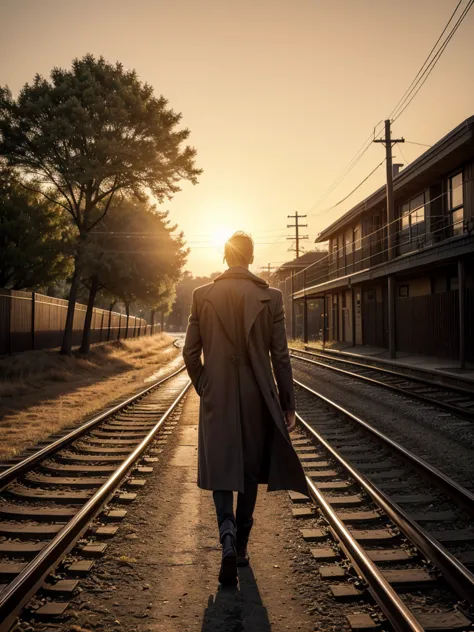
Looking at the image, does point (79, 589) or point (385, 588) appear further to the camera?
Result: point (79, 589)

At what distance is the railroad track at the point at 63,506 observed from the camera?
11.3 ft

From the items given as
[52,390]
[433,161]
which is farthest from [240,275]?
[433,161]

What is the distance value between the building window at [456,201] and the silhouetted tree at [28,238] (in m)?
14.2

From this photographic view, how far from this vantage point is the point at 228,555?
11.5ft

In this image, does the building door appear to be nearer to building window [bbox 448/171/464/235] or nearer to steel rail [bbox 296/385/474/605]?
building window [bbox 448/171/464/235]

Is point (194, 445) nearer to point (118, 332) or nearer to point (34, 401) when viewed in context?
point (34, 401)

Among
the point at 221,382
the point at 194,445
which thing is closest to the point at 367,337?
the point at 194,445

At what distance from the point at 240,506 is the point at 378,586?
0.94 m

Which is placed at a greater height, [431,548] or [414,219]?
[414,219]

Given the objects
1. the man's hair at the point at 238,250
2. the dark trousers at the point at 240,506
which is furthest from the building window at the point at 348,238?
the dark trousers at the point at 240,506

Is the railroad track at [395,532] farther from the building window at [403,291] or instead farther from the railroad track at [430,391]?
the building window at [403,291]

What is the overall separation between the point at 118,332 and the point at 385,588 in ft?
125

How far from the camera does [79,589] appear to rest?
3514 millimetres

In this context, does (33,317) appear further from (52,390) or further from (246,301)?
(246,301)
